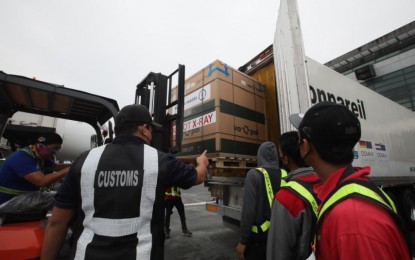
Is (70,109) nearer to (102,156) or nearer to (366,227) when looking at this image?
(102,156)

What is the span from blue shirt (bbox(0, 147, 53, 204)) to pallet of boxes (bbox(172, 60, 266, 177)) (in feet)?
6.57

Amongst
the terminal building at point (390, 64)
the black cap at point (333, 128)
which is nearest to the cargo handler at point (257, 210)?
the black cap at point (333, 128)

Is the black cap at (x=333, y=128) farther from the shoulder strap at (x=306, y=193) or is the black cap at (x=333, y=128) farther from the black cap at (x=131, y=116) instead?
the black cap at (x=131, y=116)

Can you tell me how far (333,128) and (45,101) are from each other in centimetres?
303

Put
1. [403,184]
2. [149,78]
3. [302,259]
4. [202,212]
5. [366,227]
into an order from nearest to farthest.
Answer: [366,227] < [302,259] < [149,78] < [403,184] < [202,212]

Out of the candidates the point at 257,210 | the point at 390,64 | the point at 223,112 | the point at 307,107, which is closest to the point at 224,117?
the point at 223,112

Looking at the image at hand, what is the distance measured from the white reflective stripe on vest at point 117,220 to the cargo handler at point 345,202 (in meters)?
0.92

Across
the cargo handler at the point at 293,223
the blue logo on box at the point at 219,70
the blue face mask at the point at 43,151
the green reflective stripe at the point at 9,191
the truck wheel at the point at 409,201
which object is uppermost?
the blue logo on box at the point at 219,70

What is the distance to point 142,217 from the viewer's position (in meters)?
1.38

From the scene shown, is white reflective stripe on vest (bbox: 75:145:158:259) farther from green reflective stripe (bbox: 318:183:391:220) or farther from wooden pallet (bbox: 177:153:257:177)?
wooden pallet (bbox: 177:153:257:177)

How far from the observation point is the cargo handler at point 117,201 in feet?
4.36

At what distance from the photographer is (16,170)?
207cm

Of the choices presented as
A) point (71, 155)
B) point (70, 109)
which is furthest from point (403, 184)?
point (71, 155)

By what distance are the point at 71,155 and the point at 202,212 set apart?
4688 mm
